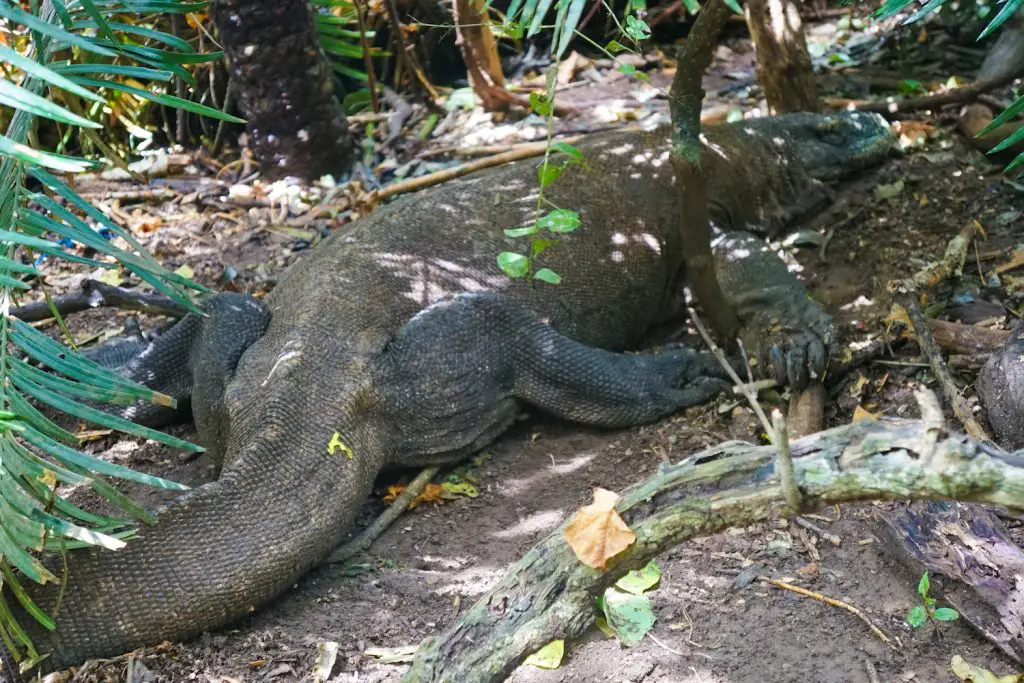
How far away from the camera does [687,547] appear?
291 cm

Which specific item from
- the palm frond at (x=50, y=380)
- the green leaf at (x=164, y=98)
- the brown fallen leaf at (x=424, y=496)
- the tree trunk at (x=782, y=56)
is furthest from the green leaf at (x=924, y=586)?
the tree trunk at (x=782, y=56)

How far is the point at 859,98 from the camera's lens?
6.11m

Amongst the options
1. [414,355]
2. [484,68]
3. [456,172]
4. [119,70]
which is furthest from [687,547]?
Answer: [484,68]

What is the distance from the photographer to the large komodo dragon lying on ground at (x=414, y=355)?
2.75 meters

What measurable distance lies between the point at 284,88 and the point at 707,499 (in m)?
4.28

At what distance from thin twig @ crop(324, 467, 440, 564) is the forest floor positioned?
0.03 metres

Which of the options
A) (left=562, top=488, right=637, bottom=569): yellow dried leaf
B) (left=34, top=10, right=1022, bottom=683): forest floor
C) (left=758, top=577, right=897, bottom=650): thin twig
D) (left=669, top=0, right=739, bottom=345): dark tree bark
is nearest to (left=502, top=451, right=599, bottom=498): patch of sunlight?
(left=34, top=10, right=1022, bottom=683): forest floor

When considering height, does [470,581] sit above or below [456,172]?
below

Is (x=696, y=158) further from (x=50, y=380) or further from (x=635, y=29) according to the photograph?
(x=50, y=380)

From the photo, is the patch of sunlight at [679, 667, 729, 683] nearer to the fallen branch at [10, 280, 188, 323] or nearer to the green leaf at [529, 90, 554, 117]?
the green leaf at [529, 90, 554, 117]

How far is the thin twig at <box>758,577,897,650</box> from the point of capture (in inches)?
94.1

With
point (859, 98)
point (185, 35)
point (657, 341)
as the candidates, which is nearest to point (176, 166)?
point (185, 35)

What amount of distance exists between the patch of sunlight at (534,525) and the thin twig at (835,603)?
2.49 ft

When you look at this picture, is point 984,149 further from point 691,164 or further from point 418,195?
point 418,195
